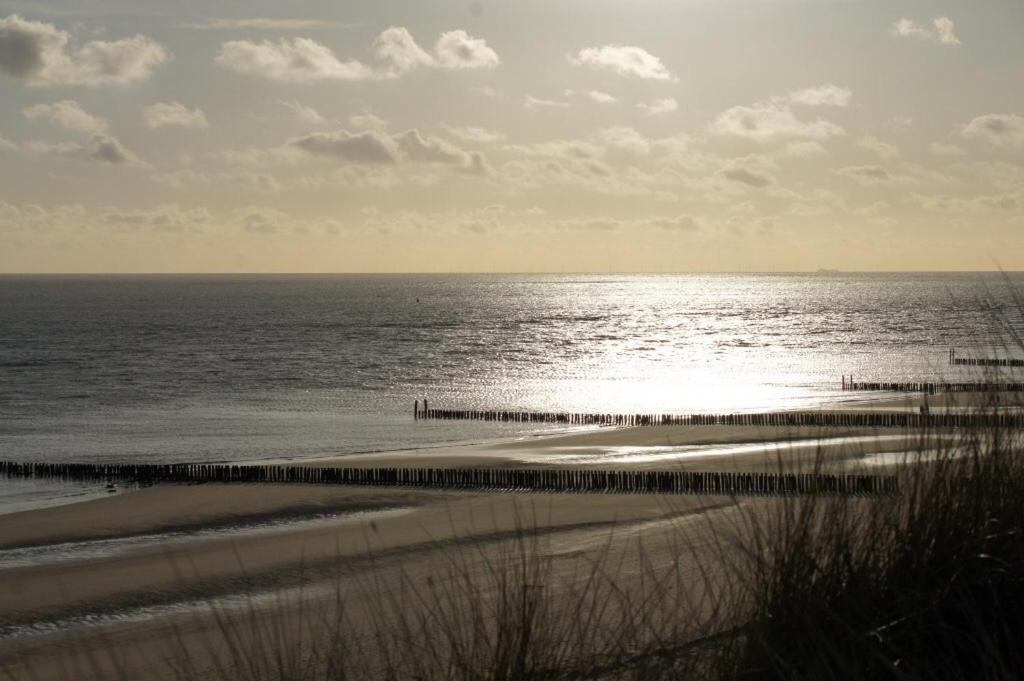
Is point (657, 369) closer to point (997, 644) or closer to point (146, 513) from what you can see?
point (146, 513)

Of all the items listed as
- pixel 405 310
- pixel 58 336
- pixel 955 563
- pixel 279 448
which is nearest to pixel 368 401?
pixel 279 448

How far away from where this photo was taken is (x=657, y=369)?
6381 centimetres

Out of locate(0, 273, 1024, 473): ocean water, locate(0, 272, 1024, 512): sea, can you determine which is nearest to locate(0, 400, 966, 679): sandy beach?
locate(0, 272, 1024, 512): sea

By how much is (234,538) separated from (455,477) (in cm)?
572

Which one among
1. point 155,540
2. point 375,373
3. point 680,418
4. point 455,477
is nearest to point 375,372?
point 375,373

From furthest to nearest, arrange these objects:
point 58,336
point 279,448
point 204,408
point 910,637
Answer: point 58,336
point 204,408
point 279,448
point 910,637

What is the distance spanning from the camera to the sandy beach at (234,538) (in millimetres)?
11664

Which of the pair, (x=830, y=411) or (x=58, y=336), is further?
(x=58, y=336)

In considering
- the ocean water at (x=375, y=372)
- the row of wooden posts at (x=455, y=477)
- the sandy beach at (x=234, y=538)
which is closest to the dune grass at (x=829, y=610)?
the sandy beach at (x=234, y=538)

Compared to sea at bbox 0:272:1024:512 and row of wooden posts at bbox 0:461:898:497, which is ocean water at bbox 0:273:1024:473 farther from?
row of wooden posts at bbox 0:461:898:497

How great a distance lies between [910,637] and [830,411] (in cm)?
3039

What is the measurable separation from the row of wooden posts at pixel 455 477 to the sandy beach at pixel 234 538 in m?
0.52

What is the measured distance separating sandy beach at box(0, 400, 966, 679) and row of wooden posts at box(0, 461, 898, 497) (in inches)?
20.5

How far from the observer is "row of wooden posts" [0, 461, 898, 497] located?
61.9 ft
